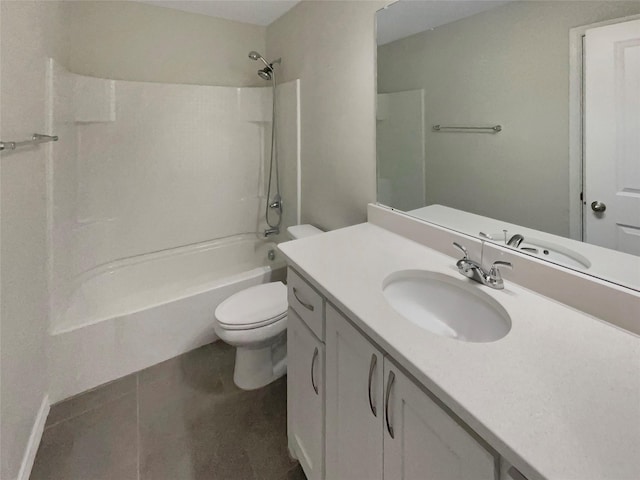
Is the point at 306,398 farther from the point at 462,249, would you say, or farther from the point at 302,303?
the point at 462,249

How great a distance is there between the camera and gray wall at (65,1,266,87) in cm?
209

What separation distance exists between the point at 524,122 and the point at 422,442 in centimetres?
99

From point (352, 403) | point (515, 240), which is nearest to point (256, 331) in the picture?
point (352, 403)

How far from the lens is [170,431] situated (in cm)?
154

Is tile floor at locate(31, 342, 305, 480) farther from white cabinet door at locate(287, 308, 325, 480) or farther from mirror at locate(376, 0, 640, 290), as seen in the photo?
mirror at locate(376, 0, 640, 290)

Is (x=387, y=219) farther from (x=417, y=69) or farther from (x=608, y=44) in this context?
(x=608, y=44)

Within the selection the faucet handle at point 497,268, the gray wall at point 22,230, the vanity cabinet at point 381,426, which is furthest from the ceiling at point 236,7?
the vanity cabinet at point 381,426

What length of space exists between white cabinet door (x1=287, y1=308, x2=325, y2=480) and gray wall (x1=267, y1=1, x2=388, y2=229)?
0.86 metres

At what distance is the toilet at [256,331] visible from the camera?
1671mm

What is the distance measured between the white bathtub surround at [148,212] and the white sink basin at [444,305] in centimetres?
140

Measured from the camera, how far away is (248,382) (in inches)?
71.6

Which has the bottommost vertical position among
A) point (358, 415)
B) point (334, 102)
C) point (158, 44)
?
point (358, 415)

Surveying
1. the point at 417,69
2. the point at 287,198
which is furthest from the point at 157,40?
the point at 417,69

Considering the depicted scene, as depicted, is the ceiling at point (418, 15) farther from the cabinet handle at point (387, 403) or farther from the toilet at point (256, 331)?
the toilet at point (256, 331)
